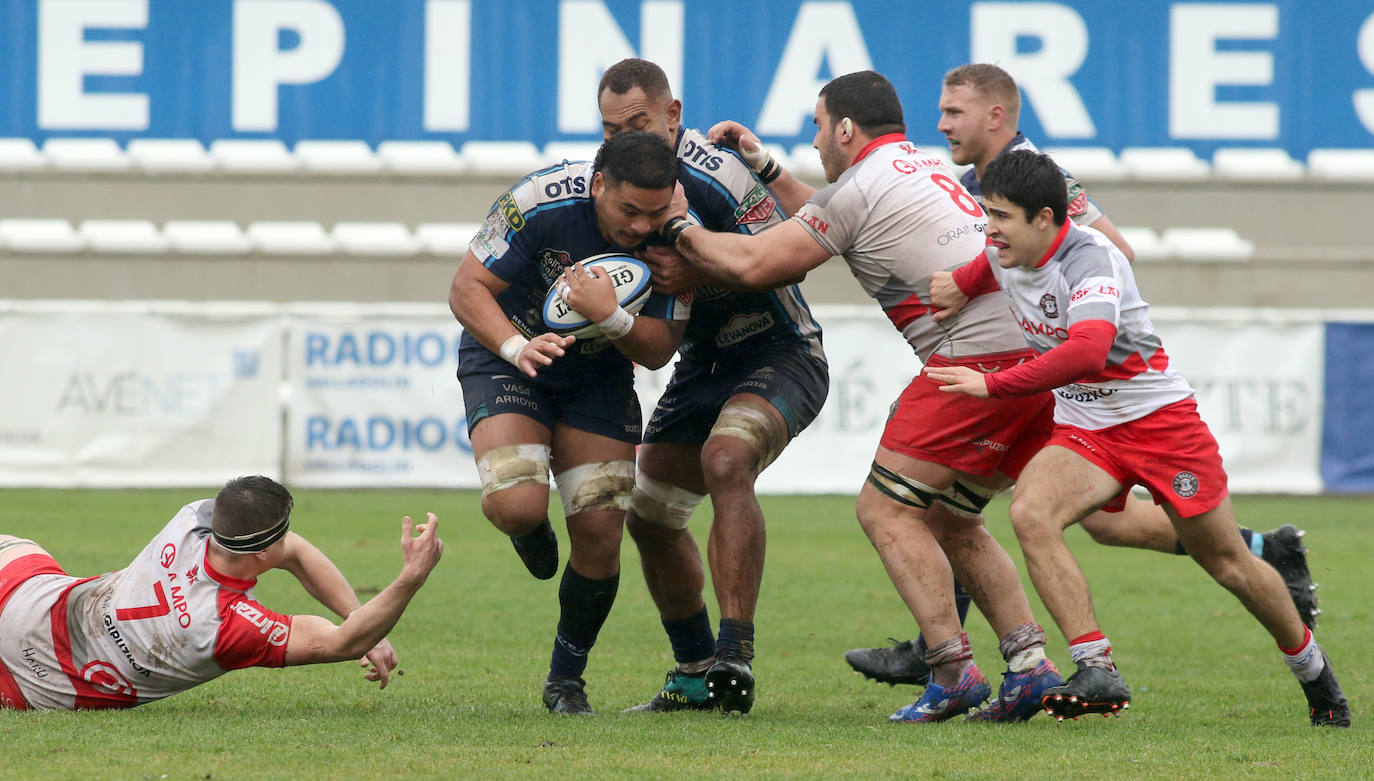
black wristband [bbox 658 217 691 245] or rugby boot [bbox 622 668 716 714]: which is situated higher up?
black wristband [bbox 658 217 691 245]

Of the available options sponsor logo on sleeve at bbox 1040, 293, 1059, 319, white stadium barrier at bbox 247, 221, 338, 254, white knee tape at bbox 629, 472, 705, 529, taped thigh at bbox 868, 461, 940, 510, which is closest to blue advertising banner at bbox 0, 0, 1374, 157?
white stadium barrier at bbox 247, 221, 338, 254

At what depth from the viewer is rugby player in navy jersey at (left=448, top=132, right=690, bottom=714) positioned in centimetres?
579

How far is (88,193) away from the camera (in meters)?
20.3

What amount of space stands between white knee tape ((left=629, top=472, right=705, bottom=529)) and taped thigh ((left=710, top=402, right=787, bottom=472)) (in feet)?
1.10

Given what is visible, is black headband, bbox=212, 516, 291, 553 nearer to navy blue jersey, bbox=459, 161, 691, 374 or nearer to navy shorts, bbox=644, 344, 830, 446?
navy blue jersey, bbox=459, 161, 691, 374

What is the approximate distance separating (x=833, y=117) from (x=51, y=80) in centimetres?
1774

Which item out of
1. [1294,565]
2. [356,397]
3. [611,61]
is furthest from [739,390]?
[611,61]

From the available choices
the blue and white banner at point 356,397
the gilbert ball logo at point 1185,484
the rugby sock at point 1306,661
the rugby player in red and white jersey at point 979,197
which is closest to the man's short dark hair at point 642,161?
the rugby player in red and white jersey at point 979,197

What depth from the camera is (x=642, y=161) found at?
18.7 feet

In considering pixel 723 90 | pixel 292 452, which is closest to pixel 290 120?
pixel 723 90

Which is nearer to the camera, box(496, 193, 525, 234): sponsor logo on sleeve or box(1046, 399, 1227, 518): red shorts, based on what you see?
box(1046, 399, 1227, 518): red shorts

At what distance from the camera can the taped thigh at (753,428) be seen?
601 centimetres

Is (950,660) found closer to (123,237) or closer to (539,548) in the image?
(539,548)

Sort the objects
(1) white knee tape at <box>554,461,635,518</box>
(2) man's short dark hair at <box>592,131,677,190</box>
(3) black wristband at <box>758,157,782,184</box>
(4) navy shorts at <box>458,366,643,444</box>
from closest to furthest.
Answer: (2) man's short dark hair at <box>592,131,677,190</box>
(1) white knee tape at <box>554,461,635,518</box>
(4) navy shorts at <box>458,366,643,444</box>
(3) black wristband at <box>758,157,782,184</box>
